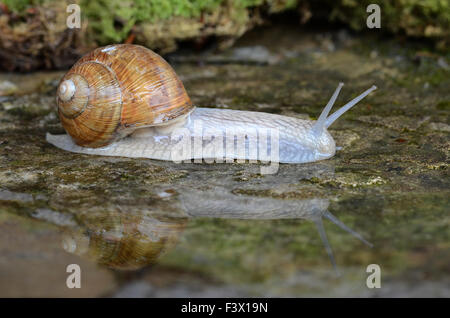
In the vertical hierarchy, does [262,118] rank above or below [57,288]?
above

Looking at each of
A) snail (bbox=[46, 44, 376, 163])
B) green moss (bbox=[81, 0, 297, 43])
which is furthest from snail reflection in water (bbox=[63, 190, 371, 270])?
green moss (bbox=[81, 0, 297, 43])

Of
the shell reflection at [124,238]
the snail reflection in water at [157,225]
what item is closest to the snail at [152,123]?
the snail reflection in water at [157,225]

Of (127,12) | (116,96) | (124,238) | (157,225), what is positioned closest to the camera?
(124,238)

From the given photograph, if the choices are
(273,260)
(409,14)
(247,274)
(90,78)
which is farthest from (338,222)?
(409,14)

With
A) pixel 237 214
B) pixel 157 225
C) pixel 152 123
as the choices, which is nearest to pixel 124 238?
pixel 157 225

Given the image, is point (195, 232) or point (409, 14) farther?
point (409, 14)

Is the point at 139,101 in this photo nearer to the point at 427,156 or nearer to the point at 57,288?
the point at 57,288

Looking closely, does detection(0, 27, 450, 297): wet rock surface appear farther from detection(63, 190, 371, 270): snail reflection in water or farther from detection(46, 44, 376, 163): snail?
detection(46, 44, 376, 163): snail

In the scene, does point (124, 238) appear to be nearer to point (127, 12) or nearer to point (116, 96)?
point (116, 96)
